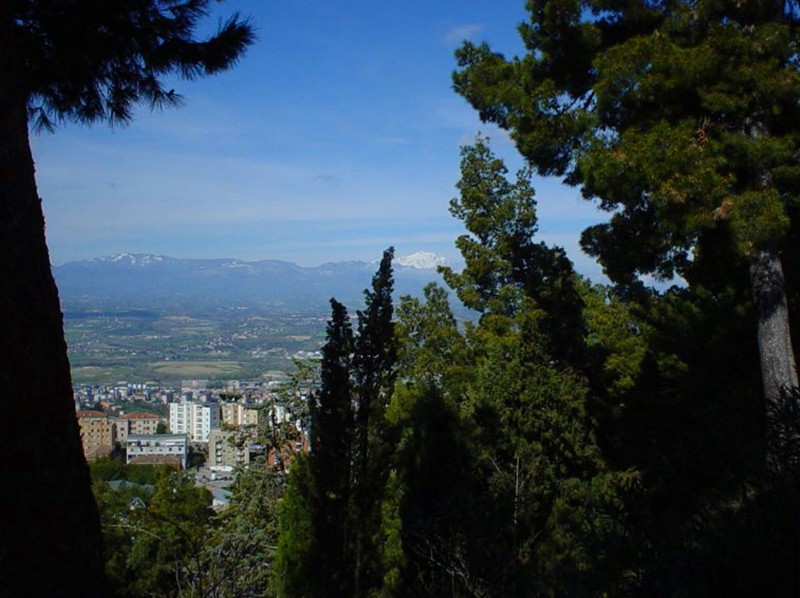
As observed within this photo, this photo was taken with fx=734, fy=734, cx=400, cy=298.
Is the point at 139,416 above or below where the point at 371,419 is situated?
below

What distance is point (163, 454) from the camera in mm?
23516

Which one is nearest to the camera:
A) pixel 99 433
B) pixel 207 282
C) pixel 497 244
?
pixel 497 244

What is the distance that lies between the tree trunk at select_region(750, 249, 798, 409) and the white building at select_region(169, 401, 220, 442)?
71.4 feet

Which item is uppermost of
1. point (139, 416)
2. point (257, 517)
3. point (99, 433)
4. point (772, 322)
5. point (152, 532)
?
point (772, 322)

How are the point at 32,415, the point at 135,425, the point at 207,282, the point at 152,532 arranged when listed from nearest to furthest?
1. the point at 32,415
2. the point at 152,532
3. the point at 135,425
4. the point at 207,282

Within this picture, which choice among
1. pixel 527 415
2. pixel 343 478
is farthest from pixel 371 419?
pixel 527 415

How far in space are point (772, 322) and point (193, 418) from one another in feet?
86.9

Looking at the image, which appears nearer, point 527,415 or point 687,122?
point 687,122

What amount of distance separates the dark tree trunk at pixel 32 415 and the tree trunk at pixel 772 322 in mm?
6264

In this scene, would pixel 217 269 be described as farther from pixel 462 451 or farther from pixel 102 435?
pixel 462 451

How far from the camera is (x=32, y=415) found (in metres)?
2.34

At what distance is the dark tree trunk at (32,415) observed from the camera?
2238 millimetres

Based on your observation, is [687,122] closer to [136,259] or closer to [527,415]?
[527,415]

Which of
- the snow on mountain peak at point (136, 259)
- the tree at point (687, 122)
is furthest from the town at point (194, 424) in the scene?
the snow on mountain peak at point (136, 259)
